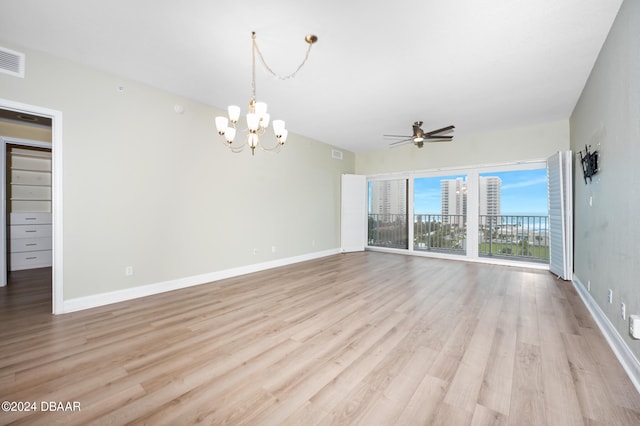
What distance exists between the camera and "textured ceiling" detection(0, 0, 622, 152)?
2.12 meters

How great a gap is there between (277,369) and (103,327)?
1.98 meters

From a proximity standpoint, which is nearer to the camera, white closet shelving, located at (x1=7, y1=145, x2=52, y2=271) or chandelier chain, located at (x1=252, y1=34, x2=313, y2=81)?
chandelier chain, located at (x1=252, y1=34, x2=313, y2=81)

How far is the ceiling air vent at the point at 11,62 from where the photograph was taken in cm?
251

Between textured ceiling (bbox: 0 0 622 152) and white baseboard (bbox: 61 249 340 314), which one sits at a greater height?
textured ceiling (bbox: 0 0 622 152)

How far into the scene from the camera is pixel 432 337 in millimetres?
2291

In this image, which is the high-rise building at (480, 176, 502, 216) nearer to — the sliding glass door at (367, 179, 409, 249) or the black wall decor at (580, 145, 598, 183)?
the sliding glass door at (367, 179, 409, 249)

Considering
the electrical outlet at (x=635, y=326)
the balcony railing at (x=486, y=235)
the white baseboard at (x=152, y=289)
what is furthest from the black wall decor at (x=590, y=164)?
the white baseboard at (x=152, y=289)

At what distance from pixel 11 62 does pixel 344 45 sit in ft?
11.2

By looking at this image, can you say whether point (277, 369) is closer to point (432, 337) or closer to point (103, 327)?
point (432, 337)

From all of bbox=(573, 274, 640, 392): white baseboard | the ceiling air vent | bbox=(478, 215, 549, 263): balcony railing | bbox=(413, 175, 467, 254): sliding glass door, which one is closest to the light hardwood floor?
bbox=(573, 274, 640, 392): white baseboard

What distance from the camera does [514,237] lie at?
18.7 feet

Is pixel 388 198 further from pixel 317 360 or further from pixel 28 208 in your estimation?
pixel 28 208

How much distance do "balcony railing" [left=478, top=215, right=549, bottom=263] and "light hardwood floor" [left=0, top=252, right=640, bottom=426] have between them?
239 centimetres

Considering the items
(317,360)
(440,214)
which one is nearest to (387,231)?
(440,214)
